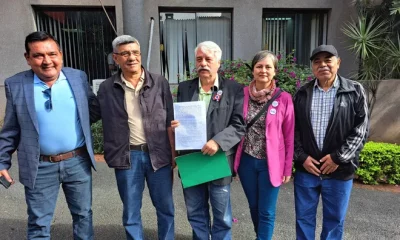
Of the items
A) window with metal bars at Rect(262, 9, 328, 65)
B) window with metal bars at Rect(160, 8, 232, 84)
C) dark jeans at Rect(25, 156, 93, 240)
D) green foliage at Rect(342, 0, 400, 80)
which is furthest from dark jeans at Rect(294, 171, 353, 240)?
window with metal bars at Rect(262, 9, 328, 65)

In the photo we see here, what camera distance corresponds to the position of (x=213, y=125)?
2.28 metres

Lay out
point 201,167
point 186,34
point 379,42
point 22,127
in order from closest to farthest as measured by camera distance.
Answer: point 22,127 → point 201,167 → point 379,42 → point 186,34

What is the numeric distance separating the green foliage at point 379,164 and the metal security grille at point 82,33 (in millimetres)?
6189

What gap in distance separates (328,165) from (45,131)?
7.42 ft

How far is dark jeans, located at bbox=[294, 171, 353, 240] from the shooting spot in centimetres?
236

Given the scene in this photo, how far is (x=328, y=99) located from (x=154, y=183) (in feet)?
5.32

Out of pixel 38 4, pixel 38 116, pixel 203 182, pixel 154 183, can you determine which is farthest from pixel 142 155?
pixel 38 4

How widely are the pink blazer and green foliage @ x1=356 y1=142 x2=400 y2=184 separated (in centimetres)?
268

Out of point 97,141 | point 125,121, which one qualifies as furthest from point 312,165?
point 97,141

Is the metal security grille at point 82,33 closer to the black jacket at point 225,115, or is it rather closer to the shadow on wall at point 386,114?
the black jacket at point 225,115

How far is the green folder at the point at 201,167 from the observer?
7.57 feet

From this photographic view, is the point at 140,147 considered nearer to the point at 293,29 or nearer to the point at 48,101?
the point at 48,101

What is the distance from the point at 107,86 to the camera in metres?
2.37

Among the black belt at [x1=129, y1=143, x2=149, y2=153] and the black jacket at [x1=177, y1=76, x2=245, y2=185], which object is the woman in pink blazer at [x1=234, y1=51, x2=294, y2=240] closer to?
the black jacket at [x1=177, y1=76, x2=245, y2=185]
